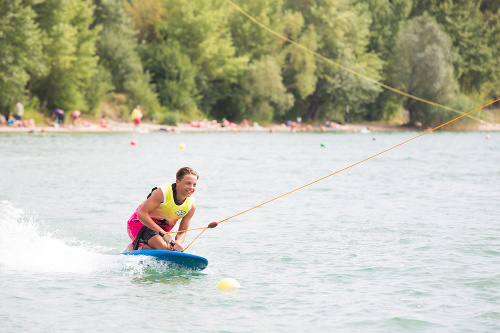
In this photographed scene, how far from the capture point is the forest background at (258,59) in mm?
47812

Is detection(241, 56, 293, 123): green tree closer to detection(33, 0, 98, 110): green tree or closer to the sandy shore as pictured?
the sandy shore

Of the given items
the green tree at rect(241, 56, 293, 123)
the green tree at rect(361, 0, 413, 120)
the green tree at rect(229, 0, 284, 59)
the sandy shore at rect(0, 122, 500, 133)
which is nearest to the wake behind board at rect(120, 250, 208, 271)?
the sandy shore at rect(0, 122, 500, 133)

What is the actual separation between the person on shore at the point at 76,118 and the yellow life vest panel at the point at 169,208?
3886cm

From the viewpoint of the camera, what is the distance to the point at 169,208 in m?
9.24

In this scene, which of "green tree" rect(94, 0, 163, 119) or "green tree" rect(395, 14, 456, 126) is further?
"green tree" rect(395, 14, 456, 126)

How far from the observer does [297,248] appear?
437 inches

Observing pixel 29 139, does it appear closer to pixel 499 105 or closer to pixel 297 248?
pixel 297 248

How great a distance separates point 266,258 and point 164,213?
180 cm

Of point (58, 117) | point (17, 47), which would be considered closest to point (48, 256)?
point (17, 47)

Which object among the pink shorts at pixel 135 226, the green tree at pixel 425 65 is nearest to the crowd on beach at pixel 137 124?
the green tree at pixel 425 65

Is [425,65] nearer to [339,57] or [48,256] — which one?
[339,57]

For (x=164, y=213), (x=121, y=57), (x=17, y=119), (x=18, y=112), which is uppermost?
(x=121, y=57)

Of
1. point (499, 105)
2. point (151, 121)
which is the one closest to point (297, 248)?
point (151, 121)

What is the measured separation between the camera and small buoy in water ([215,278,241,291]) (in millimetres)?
8633
